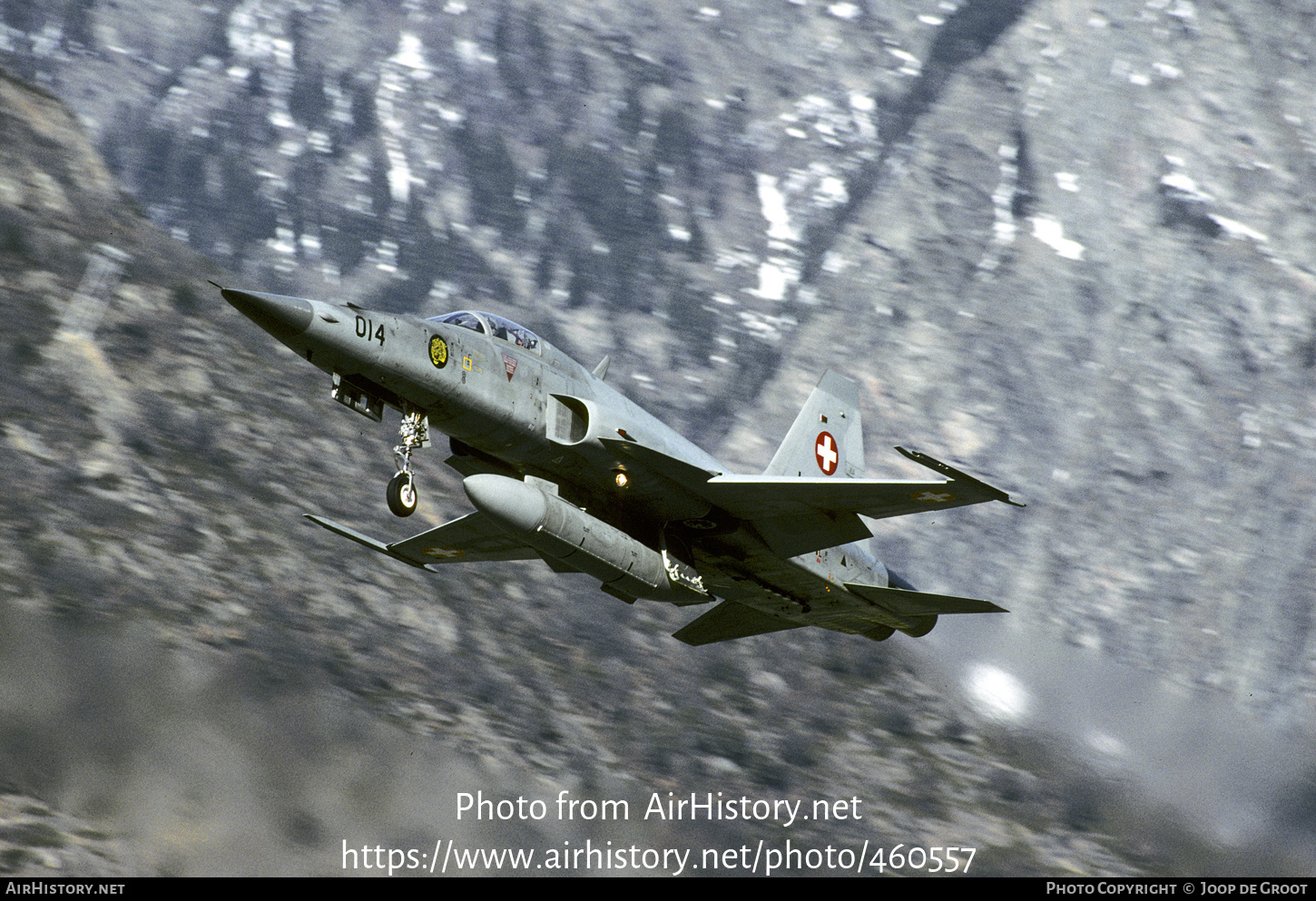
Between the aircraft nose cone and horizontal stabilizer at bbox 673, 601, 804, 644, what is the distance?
11511 millimetres

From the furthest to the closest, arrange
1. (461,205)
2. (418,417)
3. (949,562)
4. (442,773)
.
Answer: (461,205) → (949,562) → (442,773) → (418,417)

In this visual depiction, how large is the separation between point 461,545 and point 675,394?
73.9 m

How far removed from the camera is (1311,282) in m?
100

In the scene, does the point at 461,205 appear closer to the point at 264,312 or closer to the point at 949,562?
the point at 949,562

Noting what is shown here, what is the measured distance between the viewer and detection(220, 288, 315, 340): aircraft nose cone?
16531mm

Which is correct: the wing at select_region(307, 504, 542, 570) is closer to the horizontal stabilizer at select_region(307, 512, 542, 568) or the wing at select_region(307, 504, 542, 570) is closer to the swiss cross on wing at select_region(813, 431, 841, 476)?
the horizontal stabilizer at select_region(307, 512, 542, 568)

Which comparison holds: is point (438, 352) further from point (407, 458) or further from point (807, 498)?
point (807, 498)

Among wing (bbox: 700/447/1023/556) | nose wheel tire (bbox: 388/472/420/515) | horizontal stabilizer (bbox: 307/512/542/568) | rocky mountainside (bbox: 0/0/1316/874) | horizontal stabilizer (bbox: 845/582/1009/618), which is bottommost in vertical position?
rocky mountainside (bbox: 0/0/1316/874)

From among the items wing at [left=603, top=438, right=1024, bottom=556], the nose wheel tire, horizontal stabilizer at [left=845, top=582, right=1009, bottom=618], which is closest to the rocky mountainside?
horizontal stabilizer at [left=845, top=582, right=1009, bottom=618]

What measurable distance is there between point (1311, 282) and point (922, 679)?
2287 inches

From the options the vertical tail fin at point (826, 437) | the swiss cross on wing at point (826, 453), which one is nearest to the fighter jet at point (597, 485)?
the vertical tail fin at point (826, 437)

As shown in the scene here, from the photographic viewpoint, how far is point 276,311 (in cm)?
1683

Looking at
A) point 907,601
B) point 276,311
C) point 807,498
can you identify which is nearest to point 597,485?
point 807,498
